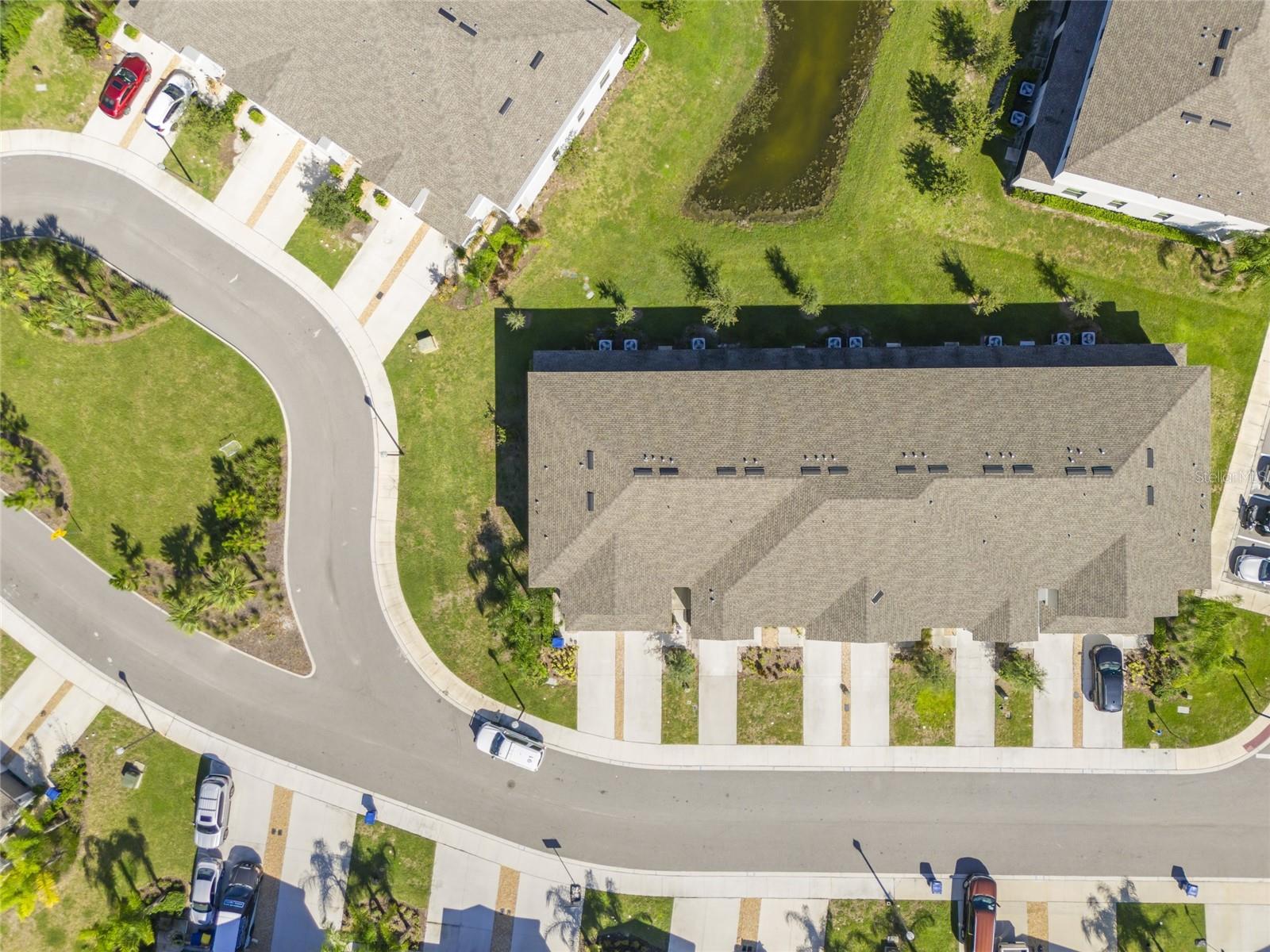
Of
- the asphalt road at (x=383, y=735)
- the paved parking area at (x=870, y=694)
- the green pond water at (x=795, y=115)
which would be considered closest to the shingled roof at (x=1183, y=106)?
the green pond water at (x=795, y=115)

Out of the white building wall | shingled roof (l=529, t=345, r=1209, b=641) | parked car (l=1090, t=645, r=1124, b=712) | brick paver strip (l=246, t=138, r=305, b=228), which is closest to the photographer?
shingled roof (l=529, t=345, r=1209, b=641)

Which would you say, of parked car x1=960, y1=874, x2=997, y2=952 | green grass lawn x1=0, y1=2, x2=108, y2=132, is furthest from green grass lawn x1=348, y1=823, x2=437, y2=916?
green grass lawn x1=0, y1=2, x2=108, y2=132

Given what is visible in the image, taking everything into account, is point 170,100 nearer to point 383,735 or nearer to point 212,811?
point 383,735

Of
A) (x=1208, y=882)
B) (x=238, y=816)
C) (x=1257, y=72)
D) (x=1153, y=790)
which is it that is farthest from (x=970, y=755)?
(x=238, y=816)

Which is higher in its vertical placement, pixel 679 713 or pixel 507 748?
pixel 679 713

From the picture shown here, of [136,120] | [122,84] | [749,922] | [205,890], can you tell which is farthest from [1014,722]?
[122,84]

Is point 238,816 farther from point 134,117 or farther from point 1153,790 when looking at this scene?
point 1153,790

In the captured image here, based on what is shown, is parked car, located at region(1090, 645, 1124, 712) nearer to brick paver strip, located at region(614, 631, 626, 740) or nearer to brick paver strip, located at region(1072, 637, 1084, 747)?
brick paver strip, located at region(1072, 637, 1084, 747)
